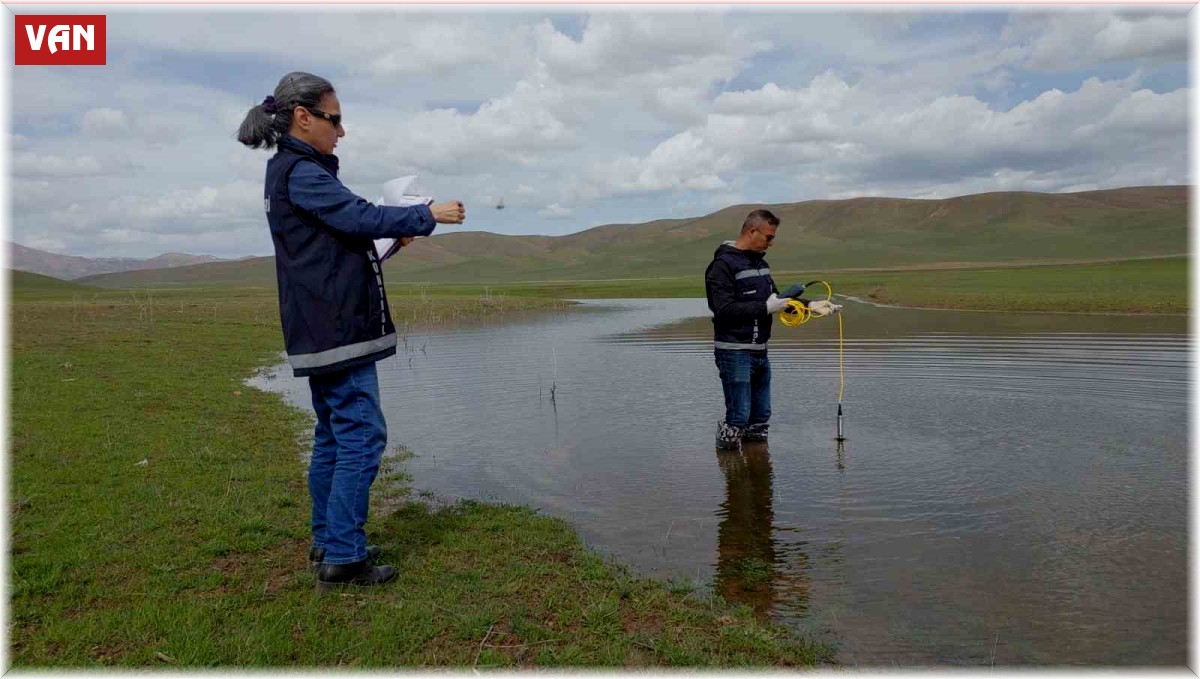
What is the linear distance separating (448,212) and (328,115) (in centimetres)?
95

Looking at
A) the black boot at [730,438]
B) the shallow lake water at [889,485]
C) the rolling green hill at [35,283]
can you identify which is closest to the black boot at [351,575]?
the shallow lake water at [889,485]

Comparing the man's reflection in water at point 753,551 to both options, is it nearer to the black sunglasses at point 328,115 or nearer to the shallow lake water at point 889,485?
the shallow lake water at point 889,485

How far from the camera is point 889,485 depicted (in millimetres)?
7734

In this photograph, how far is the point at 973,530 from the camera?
6449mm

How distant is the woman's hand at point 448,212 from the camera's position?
16.1 ft

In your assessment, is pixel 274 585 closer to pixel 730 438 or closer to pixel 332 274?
pixel 332 274

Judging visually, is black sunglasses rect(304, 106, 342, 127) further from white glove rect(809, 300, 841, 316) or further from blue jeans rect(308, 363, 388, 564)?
white glove rect(809, 300, 841, 316)

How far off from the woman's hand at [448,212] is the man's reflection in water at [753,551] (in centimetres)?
291

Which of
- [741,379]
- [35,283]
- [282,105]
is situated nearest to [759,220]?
[741,379]

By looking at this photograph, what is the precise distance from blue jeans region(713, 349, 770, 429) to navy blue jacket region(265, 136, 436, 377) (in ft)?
16.3

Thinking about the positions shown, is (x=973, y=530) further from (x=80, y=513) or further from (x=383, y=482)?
(x=80, y=513)

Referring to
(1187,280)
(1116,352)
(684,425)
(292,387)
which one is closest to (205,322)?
(292,387)

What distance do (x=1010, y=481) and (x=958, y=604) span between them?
124 inches

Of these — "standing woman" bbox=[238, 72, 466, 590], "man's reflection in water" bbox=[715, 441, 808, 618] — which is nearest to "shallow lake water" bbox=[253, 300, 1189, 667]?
"man's reflection in water" bbox=[715, 441, 808, 618]
